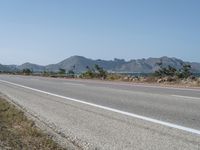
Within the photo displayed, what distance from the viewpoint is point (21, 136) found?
9.55m

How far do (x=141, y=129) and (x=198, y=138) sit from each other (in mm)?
1579

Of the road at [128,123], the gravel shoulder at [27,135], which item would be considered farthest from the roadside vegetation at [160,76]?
the gravel shoulder at [27,135]

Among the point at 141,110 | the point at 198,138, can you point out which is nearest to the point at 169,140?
the point at 198,138

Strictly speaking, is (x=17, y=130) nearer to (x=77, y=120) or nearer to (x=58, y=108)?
(x=77, y=120)

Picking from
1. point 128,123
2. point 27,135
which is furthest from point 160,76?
point 27,135

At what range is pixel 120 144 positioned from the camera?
8328 mm

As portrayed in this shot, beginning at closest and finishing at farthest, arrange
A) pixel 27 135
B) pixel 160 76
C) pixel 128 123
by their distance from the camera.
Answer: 1. pixel 27 135
2. pixel 128 123
3. pixel 160 76

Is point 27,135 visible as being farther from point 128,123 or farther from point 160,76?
point 160,76

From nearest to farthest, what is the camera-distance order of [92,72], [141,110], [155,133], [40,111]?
[155,133] < [141,110] < [40,111] < [92,72]

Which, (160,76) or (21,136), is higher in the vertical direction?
(160,76)

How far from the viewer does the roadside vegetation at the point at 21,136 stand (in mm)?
8412

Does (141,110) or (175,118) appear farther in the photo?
(141,110)

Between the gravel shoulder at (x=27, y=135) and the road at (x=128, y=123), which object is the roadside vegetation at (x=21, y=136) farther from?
the road at (x=128, y=123)

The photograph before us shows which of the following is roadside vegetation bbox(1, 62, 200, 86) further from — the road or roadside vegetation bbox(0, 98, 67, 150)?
roadside vegetation bbox(0, 98, 67, 150)
